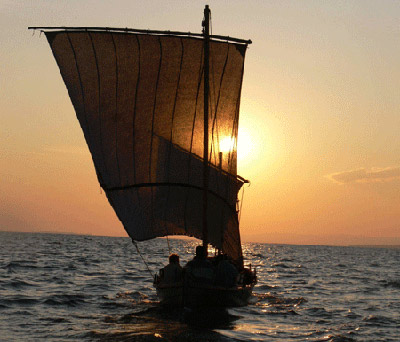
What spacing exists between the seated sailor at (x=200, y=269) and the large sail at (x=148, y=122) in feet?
14.3

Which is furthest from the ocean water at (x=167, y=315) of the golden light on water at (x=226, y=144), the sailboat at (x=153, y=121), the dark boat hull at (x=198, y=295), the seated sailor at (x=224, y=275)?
the golden light on water at (x=226, y=144)

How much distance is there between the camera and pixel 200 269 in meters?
17.9

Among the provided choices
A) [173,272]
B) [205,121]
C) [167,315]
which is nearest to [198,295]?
[173,272]

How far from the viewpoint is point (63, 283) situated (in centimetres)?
2719

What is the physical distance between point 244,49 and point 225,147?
396cm

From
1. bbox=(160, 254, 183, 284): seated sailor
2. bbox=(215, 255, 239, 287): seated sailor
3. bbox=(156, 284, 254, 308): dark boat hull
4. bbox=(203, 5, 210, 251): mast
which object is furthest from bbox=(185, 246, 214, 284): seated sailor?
bbox=(203, 5, 210, 251): mast

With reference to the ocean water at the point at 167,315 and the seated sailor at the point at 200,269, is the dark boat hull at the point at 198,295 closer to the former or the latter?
the seated sailor at the point at 200,269

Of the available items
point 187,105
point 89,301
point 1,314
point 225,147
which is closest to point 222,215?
point 225,147

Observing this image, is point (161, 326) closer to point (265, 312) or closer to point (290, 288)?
point (265, 312)

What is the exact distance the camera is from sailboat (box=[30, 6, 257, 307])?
70.9 feet

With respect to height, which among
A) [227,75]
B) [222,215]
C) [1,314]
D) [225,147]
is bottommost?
[1,314]

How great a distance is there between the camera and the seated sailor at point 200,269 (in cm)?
1778

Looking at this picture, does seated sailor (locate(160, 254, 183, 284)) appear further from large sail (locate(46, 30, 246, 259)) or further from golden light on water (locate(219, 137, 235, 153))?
golden light on water (locate(219, 137, 235, 153))

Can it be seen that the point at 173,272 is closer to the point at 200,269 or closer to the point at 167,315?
the point at 200,269
